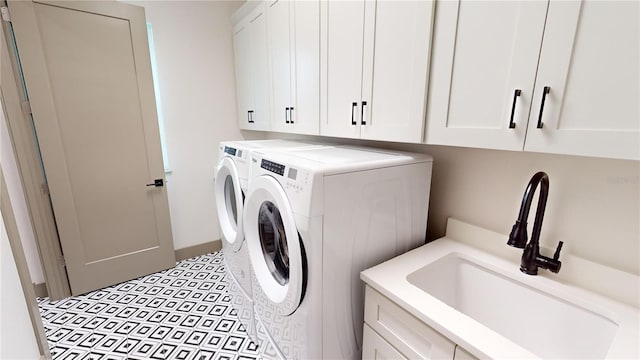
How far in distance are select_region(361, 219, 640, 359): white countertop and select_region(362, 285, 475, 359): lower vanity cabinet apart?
4 centimetres

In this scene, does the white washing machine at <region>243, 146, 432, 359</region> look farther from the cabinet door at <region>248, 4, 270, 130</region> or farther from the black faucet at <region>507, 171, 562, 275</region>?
the cabinet door at <region>248, 4, 270, 130</region>

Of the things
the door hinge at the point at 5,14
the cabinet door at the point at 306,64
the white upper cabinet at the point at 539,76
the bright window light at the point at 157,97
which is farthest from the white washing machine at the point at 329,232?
the door hinge at the point at 5,14

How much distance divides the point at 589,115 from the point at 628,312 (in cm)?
66

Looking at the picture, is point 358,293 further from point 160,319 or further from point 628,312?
point 160,319

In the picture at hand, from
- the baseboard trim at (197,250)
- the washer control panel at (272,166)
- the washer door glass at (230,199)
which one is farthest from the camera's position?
the baseboard trim at (197,250)

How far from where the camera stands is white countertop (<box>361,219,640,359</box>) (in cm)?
75

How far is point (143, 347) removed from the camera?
1.75 metres

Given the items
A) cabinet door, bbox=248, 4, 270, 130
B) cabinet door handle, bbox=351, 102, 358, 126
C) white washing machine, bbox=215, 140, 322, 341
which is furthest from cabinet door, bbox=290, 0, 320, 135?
cabinet door, bbox=248, 4, 270, 130

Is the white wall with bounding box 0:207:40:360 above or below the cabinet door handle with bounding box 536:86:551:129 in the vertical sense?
below

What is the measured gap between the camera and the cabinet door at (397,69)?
3.47 feet

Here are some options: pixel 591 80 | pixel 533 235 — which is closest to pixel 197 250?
pixel 533 235

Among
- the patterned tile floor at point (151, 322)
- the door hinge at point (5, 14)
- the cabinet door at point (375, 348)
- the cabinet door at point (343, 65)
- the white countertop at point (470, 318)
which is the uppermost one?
the door hinge at point (5, 14)

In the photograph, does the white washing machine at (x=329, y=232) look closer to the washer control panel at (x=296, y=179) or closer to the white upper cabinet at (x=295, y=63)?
the washer control panel at (x=296, y=179)

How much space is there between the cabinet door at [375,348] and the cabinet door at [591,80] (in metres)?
0.86
